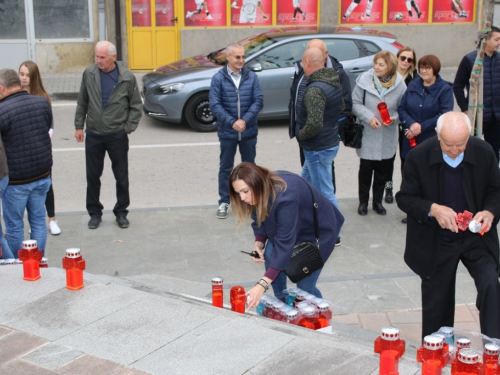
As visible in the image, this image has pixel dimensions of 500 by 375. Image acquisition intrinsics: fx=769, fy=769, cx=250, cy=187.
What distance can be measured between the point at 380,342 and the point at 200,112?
29.7 feet

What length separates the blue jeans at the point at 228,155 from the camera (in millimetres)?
8430

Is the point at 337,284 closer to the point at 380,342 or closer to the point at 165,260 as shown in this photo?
the point at 165,260

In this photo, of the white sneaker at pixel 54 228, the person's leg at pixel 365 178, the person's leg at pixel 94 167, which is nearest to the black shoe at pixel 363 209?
the person's leg at pixel 365 178

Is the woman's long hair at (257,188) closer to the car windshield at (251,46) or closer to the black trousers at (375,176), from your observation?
the black trousers at (375,176)

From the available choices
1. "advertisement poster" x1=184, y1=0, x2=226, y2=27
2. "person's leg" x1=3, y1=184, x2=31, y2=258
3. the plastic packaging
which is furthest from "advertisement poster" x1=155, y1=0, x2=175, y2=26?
the plastic packaging

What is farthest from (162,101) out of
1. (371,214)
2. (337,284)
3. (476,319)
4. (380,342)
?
(380,342)

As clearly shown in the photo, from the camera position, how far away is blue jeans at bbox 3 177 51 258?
656cm

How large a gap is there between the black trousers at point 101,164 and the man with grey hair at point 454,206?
379cm

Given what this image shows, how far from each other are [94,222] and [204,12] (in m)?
10.9

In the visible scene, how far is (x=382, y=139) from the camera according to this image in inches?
324

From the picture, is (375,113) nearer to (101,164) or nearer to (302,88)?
(302,88)

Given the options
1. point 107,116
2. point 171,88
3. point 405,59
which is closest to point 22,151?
point 107,116

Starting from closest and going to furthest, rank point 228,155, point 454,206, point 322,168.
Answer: point 454,206 < point 322,168 < point 228,155

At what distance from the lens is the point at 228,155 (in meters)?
8.45
